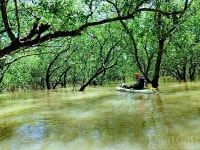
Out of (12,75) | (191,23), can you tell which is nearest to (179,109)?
(191,23)

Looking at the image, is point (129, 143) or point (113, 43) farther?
point (113, 43)

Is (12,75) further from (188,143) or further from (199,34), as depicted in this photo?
(188,143)

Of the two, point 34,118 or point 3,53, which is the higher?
point 3,53

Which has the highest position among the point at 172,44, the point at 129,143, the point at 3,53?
the point at 172,44

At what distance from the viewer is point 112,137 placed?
33.7ft

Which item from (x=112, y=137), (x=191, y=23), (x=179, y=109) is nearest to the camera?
(x=112, y=137)

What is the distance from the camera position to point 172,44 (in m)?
39.5

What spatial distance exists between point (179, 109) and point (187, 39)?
920 inches

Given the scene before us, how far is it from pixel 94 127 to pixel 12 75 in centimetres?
2884

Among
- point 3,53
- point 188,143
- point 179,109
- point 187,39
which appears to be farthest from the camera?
point 187,39

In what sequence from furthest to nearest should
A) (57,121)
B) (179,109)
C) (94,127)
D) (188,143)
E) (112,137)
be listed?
(179,109), (57,121), (94,127), (112,137), (188,143)

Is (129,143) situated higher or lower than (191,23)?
lower

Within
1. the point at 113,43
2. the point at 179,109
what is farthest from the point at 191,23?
the point at 179,109

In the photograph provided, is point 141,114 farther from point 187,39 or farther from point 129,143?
point 187,39
